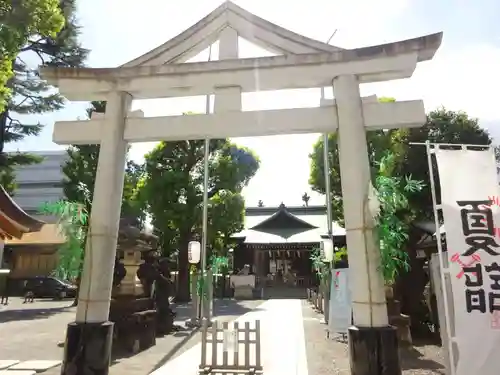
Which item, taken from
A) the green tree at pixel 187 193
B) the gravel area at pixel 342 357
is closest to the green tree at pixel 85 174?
the green tree at pixel 187 193

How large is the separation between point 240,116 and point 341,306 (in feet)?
22.6

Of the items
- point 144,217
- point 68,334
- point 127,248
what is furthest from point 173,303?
point 68,334

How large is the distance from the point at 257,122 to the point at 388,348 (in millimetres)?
3771

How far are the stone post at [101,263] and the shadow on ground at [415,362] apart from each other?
18.8 ft

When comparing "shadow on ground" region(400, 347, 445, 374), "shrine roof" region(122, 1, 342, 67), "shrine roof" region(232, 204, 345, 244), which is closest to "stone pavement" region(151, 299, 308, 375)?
"shadow on ground" region(400, 347, 445, 374)

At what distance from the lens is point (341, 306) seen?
10422mm

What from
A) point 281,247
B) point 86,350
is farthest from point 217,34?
point 281,247

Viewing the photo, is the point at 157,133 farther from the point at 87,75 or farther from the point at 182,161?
the point at 182,161

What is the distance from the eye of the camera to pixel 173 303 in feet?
71.7

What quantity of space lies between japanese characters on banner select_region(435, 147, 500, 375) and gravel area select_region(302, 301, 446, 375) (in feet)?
8.90

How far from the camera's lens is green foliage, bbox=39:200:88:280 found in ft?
20.1

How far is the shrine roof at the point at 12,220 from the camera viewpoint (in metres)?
6.13

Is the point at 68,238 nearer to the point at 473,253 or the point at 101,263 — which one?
the point at 101,263

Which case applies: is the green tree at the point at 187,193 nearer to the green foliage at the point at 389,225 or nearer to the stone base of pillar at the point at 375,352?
the green foliage at the point at 389,225
